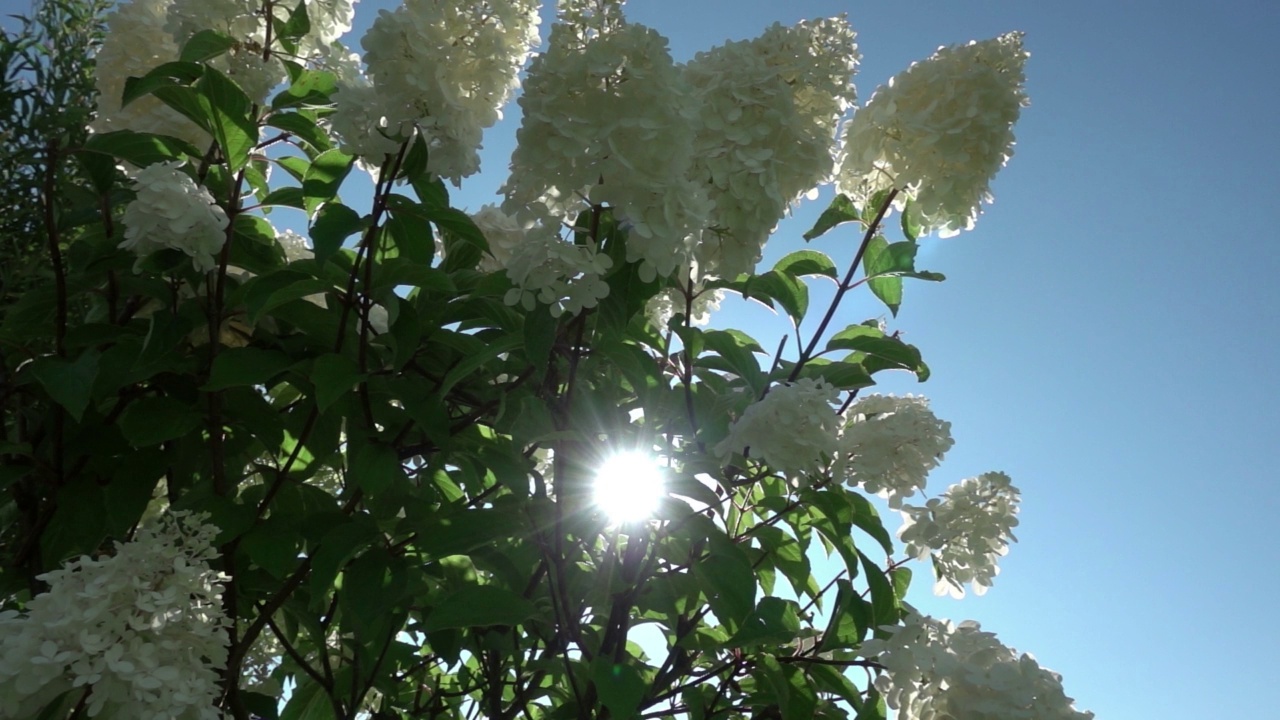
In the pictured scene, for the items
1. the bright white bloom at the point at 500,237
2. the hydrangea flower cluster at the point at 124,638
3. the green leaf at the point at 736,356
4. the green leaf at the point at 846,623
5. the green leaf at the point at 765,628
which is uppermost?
the bright white bloom at the point at 500,237

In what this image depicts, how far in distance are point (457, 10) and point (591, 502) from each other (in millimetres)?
915

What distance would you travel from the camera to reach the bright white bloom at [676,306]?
83.1 inches

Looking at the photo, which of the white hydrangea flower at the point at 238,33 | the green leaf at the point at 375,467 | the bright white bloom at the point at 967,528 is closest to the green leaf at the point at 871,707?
the bright white bloom at the point at 967,528

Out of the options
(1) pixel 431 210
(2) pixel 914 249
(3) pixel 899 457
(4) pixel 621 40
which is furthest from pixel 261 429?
(2) pixel 914 249

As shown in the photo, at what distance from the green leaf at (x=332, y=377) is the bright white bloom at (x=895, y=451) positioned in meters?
0.97

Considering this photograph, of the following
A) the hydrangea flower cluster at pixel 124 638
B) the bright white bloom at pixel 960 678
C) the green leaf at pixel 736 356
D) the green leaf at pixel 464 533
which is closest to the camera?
the hydrangea flower cluster at pixel 124 638

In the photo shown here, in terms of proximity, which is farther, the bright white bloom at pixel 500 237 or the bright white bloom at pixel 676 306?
the bright white bloom at pixel 500 237

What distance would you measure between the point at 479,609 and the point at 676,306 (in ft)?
2.72

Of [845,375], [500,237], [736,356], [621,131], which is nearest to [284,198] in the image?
[500,237]

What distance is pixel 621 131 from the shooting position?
140 cm

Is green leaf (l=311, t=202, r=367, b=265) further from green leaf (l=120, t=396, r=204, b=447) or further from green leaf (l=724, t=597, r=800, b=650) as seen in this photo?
green leaf (l=724, t=597, r=800, b=650)

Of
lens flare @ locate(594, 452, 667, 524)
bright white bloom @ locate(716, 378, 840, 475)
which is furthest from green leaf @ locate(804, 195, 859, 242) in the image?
lens flare @ locate(594, 452, 667, 524)

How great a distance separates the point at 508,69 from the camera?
1.63m

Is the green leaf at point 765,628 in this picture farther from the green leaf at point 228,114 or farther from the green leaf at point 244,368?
the green leaf at point 228,114
